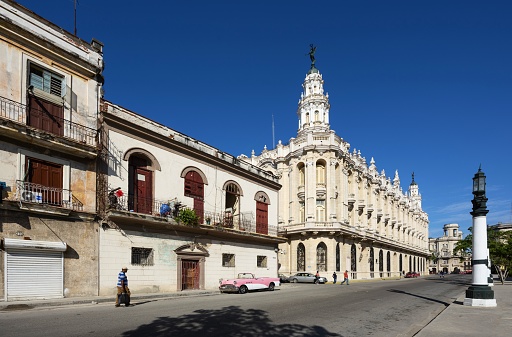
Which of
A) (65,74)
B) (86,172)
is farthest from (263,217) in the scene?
(65,74)

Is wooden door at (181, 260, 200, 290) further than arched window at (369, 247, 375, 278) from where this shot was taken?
No

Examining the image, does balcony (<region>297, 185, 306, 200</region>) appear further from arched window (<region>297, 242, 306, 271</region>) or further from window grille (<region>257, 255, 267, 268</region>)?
window grille (<region>257, 255, 267, 268</region>)

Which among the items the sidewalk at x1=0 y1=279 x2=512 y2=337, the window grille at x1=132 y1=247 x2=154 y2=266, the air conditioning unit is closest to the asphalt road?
the sidewalk at x1=0 y1=279 x2=512 y2=337

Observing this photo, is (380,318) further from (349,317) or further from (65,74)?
(65,74)

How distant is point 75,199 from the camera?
1795 centimetres

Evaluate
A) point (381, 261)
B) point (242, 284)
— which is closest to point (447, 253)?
point (381, 261)

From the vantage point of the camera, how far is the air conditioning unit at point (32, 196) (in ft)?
52.6

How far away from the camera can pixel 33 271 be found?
52.5ft

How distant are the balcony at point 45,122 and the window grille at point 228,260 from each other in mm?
11545

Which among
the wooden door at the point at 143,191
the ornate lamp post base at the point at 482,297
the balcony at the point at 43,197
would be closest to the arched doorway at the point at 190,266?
the wooden door at the point at 143,191

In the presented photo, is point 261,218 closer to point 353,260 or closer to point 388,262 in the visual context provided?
point 353,260

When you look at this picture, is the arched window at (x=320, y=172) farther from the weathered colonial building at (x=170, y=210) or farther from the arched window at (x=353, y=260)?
the weathered colonial building at (x=170, y=210)

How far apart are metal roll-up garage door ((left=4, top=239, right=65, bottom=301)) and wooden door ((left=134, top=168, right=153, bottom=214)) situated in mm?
5386

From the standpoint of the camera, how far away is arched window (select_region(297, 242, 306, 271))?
47281 millimetres
